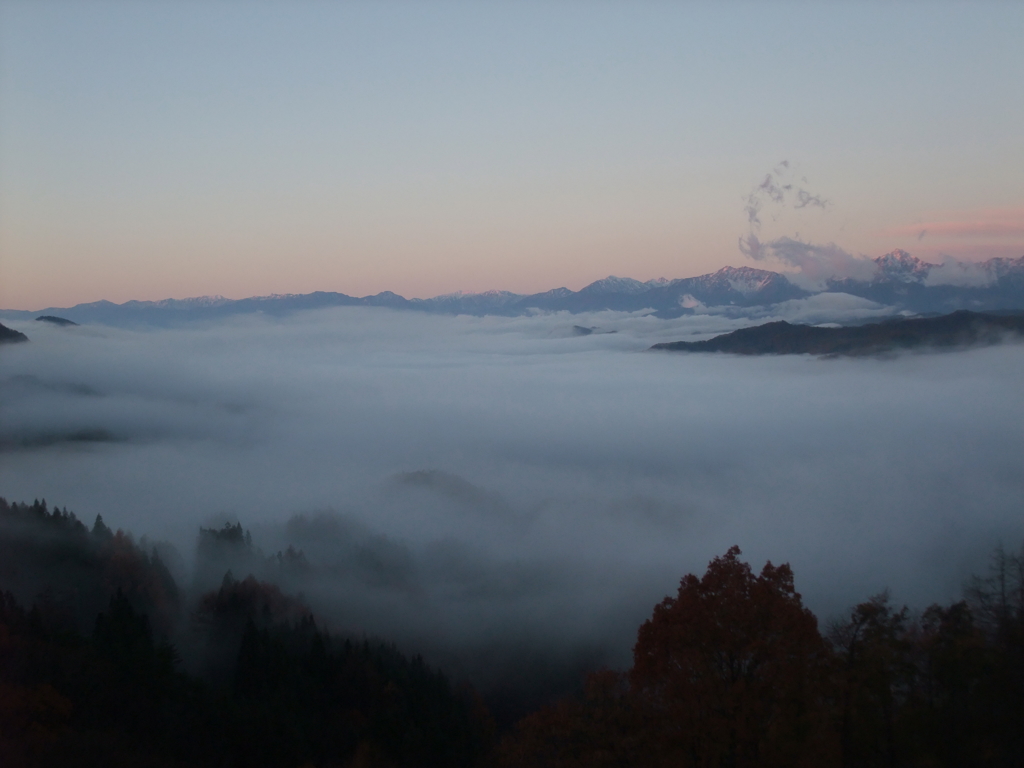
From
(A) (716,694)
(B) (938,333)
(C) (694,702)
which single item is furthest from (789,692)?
(B) (938,333)

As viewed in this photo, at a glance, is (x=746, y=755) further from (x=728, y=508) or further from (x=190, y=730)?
(x=728, y=508)

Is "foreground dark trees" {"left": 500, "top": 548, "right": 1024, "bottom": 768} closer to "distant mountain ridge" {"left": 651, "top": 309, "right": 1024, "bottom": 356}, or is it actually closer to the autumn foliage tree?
the autumn foliage tree

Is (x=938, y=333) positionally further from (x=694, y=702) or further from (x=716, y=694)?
(x=694, y=702)

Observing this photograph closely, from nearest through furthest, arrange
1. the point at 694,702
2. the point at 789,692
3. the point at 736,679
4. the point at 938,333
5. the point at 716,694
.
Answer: the point at 789,692 → the point at 694,702 → the point at 716,694 → the point at 736,679 → the point at 938,333

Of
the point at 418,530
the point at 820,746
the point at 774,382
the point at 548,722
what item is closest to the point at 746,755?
the point at 820,746

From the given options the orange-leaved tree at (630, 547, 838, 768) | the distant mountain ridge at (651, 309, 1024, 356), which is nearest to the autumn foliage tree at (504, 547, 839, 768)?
the orange-leaved tree at (630, 547, 838, 768)

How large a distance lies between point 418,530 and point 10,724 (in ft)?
282

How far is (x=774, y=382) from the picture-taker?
17762cm

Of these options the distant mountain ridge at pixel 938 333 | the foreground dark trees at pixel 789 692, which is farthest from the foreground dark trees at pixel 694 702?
the distant mountain ridge at pixel 938 333

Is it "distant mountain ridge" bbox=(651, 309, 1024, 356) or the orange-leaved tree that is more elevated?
"distant mountain ridge" bbox=(651, 309, 1024, 356)

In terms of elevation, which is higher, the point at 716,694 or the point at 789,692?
the point at 789,692

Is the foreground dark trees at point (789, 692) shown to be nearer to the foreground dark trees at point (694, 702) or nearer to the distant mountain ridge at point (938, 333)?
the foreground dark trees at point (694, 702)

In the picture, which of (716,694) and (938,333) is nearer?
(716,694)

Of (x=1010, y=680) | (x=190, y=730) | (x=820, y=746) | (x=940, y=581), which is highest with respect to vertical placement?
(x=1010, y=680)
